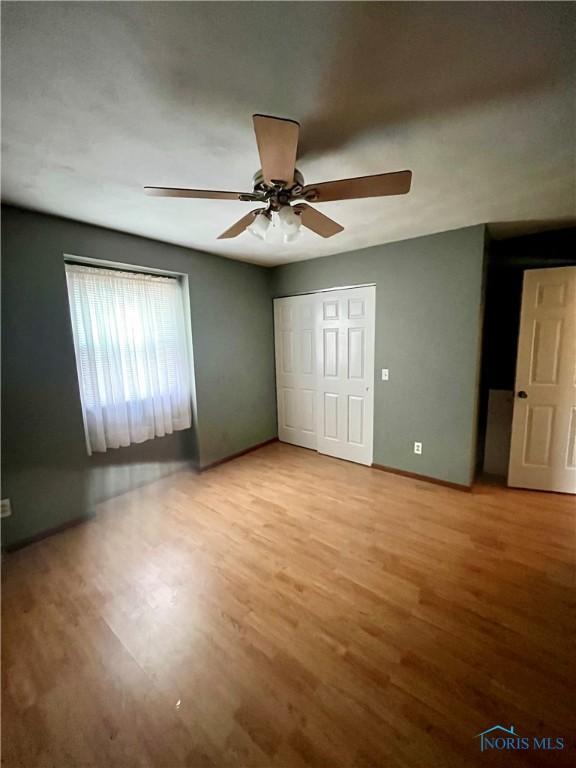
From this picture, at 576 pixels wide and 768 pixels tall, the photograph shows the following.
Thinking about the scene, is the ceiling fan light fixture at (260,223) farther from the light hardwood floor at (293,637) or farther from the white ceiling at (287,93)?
the light hardwood floor at (293,637)

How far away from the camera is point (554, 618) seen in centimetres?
149

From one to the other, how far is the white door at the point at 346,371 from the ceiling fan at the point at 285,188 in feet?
5.35

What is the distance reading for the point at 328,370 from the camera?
11.4ft

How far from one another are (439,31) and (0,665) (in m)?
2.96

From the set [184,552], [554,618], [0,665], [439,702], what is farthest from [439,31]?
[0,665]

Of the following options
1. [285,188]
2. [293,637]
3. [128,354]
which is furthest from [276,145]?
[128,354]

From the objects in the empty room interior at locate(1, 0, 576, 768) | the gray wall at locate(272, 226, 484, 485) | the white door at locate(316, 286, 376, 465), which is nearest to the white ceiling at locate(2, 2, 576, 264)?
the empty room interior at locate(1, 0, 576, 768)

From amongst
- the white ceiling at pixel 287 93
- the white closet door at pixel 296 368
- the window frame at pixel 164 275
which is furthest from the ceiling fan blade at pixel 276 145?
the white closet door at pixel 296 368

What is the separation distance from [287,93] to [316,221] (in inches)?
22.7

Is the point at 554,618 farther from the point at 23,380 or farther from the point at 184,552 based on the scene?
the point at 23,380

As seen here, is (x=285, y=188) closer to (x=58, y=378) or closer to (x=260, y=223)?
(x=260, y=223)

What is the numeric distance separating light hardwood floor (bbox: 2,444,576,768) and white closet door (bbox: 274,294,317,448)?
5.02 feet

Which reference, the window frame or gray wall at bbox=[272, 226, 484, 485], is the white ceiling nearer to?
the window frame

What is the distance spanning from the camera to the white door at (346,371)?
316 cm
